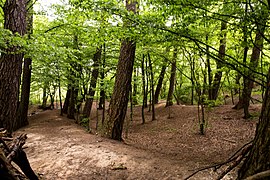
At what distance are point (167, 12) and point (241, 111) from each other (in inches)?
349

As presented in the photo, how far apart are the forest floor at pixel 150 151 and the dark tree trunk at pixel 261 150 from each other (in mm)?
1588

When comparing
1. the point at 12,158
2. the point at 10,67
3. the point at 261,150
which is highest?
the point at 10,67

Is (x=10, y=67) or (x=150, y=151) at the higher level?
(x=10, y=67)

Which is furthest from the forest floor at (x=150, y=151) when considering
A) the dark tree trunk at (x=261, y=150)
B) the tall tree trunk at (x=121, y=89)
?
the dark tree trunk at (x=261, y=150)

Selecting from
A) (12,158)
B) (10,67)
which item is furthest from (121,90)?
(12,158)

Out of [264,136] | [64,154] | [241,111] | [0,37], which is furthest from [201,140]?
[0,37]

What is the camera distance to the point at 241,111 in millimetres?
11359

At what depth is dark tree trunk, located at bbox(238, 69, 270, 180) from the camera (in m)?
2.00

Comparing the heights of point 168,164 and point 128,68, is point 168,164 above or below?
below

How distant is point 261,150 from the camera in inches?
81.0

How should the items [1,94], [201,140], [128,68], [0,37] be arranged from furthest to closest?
[201,140] → [128,68] → [1,94] → [0,37]

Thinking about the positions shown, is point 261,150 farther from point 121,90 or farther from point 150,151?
point 121,90

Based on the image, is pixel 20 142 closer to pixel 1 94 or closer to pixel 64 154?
pixel 64 154

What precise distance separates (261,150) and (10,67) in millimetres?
6694
